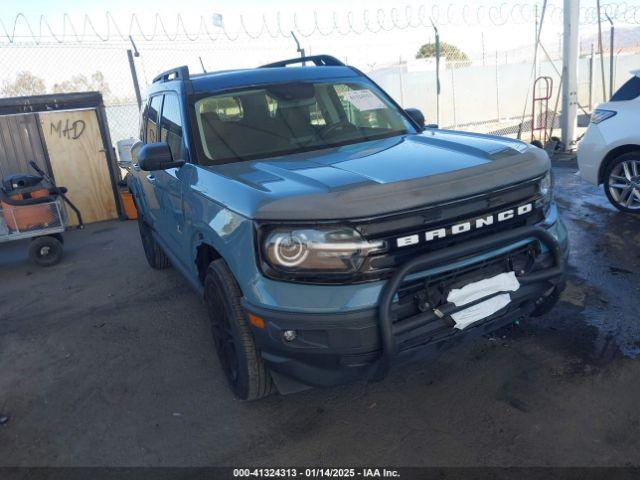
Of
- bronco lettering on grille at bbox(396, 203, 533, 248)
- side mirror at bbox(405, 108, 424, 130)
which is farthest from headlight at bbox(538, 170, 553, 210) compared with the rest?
side mirror at bbox(405, 108, 424, 130)

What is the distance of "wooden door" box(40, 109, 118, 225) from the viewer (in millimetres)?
8484

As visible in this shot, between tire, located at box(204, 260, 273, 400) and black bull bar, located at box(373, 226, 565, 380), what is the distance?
2.28 feet

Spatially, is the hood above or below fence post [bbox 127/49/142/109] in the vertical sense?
below

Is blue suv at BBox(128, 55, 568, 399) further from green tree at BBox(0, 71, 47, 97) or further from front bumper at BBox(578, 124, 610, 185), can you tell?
green tree at BBox(0, 71, 47, 97)

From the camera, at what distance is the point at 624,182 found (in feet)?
19.6

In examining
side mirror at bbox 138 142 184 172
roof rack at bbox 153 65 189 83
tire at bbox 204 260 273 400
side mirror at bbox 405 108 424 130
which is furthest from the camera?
side mirror at bbox 405 108 424 130

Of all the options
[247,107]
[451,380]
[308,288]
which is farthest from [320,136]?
[451,380]

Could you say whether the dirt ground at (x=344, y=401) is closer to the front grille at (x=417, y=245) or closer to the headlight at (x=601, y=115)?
the front grille at (x=417, y=245)

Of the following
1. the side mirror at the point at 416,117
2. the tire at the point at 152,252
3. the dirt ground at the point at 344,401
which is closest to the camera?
the dirt ground at the point at 344,401

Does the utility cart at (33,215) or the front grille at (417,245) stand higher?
the front grille at (417,245)

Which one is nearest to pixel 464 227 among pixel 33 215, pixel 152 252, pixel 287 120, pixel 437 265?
pixel 437 265

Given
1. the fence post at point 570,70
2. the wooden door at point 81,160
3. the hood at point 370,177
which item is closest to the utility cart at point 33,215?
the wooden door at point 81,160

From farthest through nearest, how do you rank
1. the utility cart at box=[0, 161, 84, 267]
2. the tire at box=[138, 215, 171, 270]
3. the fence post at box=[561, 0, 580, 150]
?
the fence post at box=[561, 0, 580, 150] → the utility cart at box=[0, 161, 84, 267] → the tire at box=[138, 215, 171, 270]

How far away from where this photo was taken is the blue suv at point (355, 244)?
2.37 meters
